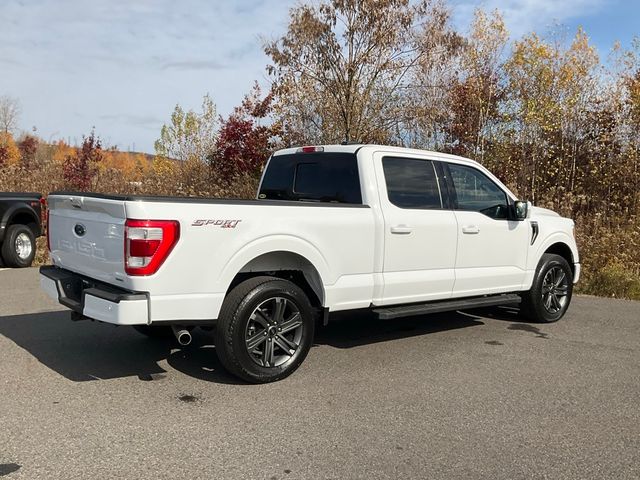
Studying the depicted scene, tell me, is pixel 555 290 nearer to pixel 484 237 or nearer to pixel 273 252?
pixel 484 237

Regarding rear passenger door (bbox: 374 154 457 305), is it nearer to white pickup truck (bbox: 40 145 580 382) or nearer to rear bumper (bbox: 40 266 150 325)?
white pickup truck (bbox: 40 145 580 382)

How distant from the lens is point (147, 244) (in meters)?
4.04

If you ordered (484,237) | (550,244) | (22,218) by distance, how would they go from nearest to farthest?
(484,237), (550,244), (22,218)

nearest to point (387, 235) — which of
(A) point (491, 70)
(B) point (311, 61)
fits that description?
(B) point (311, 61)

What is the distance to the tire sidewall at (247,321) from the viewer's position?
448 centimetres

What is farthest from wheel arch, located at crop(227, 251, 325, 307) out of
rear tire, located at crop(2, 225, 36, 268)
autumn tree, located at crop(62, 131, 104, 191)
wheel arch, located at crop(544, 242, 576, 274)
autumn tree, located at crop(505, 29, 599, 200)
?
autumn tree, located at crop(62, 131, 104, 191)

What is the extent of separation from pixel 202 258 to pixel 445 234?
2603 mm

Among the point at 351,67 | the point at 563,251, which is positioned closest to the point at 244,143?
the point at 351,67

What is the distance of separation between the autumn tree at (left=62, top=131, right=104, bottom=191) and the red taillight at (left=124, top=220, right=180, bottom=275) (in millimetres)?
15624

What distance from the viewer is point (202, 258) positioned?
168 inches

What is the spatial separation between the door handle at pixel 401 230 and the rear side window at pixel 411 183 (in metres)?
0.22

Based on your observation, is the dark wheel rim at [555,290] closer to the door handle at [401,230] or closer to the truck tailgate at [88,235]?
the door handle at [401,230]

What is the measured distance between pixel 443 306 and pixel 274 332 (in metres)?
1.91

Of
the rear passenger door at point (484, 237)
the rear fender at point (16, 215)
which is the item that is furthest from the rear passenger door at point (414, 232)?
the rear fender at point (16, 215)
